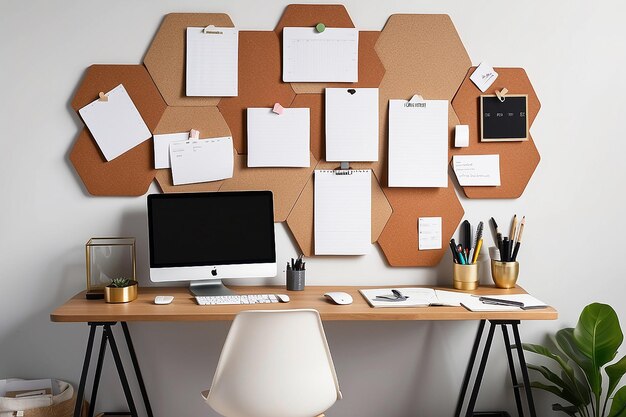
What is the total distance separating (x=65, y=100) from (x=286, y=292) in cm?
128

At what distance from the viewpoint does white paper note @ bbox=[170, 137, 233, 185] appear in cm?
274

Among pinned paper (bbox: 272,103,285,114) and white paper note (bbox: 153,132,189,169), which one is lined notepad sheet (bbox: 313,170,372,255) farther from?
white paper note (bbox: 153,132,189,169)

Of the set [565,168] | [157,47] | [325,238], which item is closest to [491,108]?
[565,168]

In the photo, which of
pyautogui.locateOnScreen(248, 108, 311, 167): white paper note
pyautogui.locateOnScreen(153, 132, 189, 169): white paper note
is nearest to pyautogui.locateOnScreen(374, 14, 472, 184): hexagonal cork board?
pyautogui.locateOnScreen(248, 108, 311, 167): white paper note

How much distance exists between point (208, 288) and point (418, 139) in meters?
1.12

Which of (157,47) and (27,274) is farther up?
(157,47)

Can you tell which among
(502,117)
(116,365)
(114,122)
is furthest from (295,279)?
(502,117)

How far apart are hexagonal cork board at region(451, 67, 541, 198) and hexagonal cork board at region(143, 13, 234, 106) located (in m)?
1.09

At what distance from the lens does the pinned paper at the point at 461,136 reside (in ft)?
9.05

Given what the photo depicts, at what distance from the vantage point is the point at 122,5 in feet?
8.93

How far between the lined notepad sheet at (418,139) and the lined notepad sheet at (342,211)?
0.16 meters

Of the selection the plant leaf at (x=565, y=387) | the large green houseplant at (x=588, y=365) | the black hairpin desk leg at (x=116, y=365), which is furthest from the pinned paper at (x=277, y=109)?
the plant leaf at (x=565, y=387)

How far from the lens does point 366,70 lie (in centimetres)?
277

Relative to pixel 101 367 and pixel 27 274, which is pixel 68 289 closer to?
pixel 27 274
